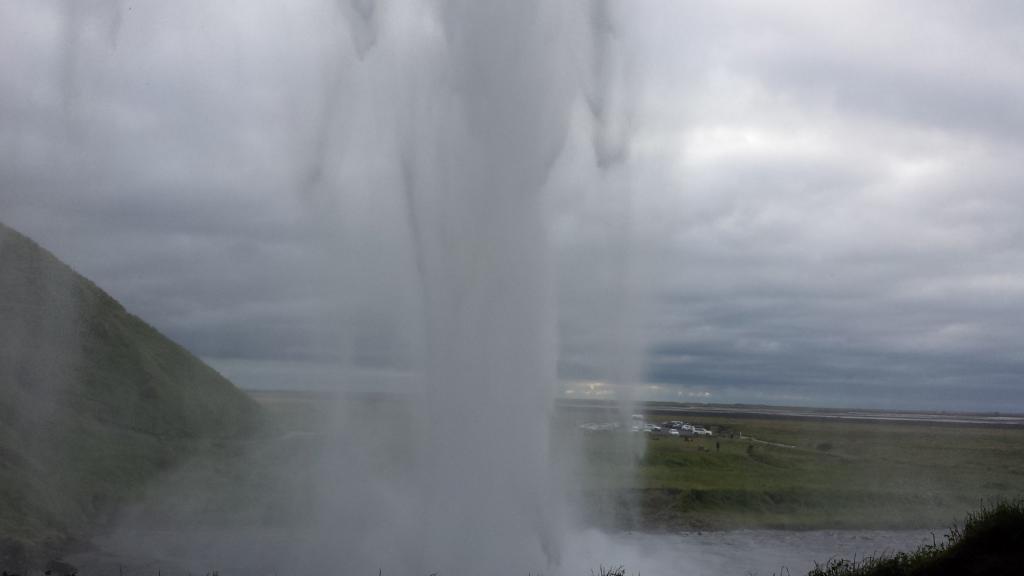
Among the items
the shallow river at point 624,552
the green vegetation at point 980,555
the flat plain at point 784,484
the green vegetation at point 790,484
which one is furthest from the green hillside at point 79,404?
the green vegetation at point 980,555

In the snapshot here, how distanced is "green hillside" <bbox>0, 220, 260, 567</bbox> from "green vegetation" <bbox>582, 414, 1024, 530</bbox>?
A: 1891 cm

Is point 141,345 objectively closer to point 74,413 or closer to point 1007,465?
point 74,413

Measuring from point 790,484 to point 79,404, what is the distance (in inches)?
1335

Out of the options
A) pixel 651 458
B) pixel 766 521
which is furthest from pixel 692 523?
pixel 651 458

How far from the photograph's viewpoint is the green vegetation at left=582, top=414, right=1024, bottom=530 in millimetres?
35312

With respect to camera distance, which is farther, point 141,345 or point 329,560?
point 141,345

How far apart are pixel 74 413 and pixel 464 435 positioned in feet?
79.1

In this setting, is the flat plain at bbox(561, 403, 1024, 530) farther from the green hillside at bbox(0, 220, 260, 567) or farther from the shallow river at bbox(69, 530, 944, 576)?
the green hillside at bbox(0, 220, 260, 567)

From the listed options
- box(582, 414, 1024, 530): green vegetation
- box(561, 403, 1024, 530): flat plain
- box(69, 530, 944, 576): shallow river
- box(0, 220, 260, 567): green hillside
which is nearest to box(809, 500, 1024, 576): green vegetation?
box(69, 530, 944, 576): shallow river

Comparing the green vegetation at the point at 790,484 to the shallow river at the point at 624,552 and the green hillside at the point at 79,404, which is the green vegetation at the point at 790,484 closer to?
the shallow river at the point at 624,552

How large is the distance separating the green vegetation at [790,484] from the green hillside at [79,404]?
18914 mm

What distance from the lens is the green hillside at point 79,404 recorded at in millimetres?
27750

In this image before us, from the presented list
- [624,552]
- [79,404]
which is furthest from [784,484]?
[79,404]

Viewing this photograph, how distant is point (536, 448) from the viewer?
71.7 ft
